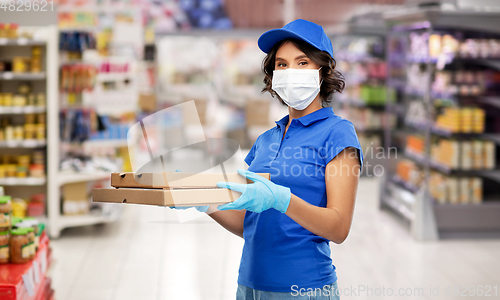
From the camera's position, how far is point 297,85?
171cm

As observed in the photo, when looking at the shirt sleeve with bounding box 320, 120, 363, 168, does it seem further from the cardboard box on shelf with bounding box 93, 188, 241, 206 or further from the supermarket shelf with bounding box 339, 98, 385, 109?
the supermarket shelf with bounding box 339, 98, 385, 109

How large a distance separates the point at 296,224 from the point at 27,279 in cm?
148

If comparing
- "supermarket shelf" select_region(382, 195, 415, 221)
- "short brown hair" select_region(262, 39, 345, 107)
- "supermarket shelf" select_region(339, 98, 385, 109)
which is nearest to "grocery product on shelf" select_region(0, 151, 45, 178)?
"supermarket shelf" select_region(382, 195, 415, 221)


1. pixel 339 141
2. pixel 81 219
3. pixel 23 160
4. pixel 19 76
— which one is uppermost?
pixel 19 76

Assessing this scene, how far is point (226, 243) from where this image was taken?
17.2 feet

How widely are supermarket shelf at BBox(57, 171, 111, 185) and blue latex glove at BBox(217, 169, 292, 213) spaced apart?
4335mm

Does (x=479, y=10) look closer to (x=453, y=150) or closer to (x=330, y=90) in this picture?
A: (x=453, y=150)

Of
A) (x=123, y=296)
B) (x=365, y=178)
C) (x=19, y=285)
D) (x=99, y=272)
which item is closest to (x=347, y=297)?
(x=123, y=296)

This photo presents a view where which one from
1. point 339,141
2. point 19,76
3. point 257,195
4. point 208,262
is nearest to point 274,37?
point 339,141

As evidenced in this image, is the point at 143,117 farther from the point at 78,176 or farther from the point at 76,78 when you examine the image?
the point at 78,176

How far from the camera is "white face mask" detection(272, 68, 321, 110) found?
1714mm

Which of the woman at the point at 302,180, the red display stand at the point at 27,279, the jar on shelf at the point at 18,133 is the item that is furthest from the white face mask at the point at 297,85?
the jar on shelf at the point at 18,133

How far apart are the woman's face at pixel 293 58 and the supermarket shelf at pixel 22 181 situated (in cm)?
426

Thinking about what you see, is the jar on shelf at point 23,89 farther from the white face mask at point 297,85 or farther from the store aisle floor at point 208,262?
the white face mask at point 297,85
